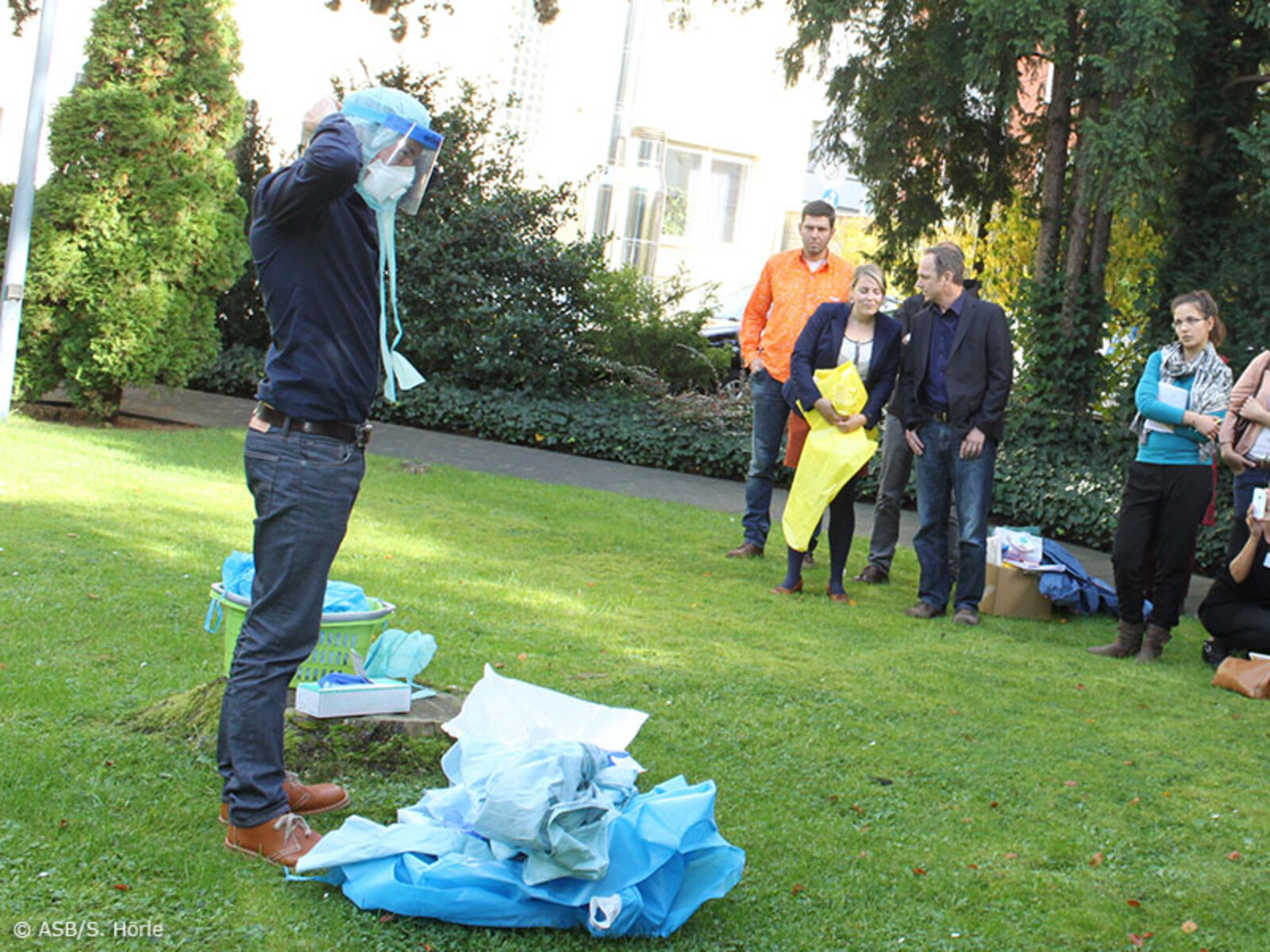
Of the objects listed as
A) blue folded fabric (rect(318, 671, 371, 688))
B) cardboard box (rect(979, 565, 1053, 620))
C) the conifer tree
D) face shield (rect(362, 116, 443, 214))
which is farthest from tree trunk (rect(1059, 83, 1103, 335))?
→ face shield (rect(362, 116, 443, 214))

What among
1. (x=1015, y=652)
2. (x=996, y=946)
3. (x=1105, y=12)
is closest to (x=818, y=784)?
(x=996, y=946)

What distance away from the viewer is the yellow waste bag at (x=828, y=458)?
779cm

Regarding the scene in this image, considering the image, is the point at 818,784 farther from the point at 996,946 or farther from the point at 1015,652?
the point at 1015,652

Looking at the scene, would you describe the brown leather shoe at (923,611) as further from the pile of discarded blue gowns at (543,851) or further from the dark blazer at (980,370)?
the pile of discarded blue gowns at (543,851)

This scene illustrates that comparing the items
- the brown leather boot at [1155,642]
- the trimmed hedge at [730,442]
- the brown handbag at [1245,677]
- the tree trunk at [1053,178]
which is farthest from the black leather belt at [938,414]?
the tree trunk at [1053,178]

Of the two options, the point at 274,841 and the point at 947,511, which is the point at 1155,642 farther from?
the point at 274,841

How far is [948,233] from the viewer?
14.5m

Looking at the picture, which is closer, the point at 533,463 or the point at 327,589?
the point at 327,589

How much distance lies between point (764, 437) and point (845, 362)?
2.95 ft

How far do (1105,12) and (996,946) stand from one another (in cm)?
833

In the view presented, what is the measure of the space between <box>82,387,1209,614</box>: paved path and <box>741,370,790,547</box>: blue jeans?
1.99 metres

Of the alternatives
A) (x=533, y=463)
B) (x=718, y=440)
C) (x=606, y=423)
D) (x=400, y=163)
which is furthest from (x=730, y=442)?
(x=400, y=163)

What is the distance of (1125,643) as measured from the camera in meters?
7.27

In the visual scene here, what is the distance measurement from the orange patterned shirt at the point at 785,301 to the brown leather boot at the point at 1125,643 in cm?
260
